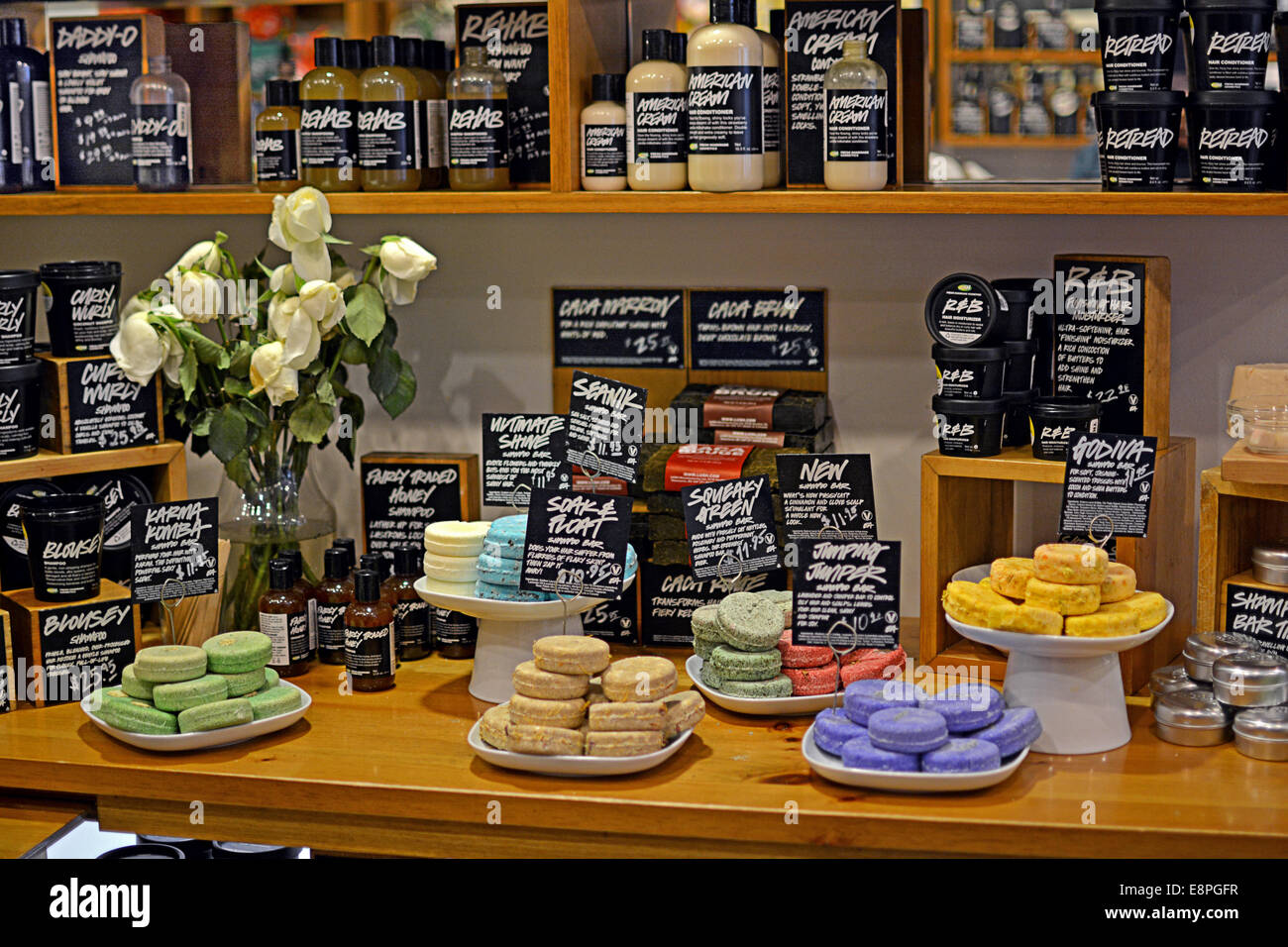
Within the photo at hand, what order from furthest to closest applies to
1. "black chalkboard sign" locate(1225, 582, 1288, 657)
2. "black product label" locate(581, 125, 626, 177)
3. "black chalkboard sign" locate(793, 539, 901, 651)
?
"black product label" locate(581, 125, 626, 177) < "black chalkboard sign" locate(1225, 582, 1288, 657) < "black chalkboard sign" locate(793, 539, 901, 651)

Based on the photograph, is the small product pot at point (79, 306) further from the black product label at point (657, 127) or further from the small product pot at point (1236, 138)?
the small product pot at point (1236, 138)

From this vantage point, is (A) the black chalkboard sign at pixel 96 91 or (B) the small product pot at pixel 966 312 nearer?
(B) the small product pot at pixel 966 312

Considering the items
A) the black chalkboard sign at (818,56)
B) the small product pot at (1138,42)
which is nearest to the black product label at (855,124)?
the black chalkboard sign at (818,56)

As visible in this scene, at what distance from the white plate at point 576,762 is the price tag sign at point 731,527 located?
335mm

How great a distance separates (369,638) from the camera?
2.42m

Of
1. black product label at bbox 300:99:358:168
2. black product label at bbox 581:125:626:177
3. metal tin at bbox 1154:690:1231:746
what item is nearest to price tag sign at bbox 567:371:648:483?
black product label at bbox 581:125:626:177

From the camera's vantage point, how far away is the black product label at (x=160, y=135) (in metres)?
2.65

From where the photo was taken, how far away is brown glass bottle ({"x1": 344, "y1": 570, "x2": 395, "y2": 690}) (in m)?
2.41

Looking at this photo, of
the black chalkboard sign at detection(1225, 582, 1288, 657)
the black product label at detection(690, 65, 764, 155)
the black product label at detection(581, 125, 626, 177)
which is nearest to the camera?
the black chalkboard sign at detection(1225, 582, 1288, 657)

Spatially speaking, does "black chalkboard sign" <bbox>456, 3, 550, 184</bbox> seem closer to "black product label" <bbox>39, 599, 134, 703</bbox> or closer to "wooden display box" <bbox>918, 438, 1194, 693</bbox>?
"wooden display box" <bbox>918, 438, 1194, 693</bbox>

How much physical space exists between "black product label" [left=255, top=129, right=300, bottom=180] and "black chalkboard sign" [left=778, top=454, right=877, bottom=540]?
104cm

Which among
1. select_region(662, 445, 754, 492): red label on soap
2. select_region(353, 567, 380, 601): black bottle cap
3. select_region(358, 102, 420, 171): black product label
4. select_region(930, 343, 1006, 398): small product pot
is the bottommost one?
select_region(353, 567, 380, 601): black bottle cap
